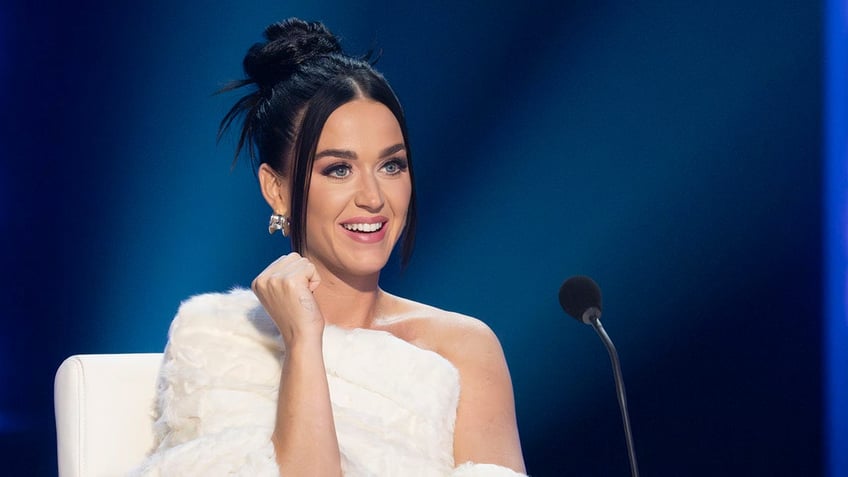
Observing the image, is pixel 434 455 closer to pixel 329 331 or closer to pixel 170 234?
pixel 329 331

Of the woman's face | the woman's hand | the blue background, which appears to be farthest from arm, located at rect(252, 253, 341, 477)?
the blue background

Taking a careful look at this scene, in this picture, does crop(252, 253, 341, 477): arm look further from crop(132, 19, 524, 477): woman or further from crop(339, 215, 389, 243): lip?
crop(339, 215, 389, 243): lip

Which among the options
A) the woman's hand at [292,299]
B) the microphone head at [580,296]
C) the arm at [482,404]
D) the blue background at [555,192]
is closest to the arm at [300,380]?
the woman's hand at [292,299]

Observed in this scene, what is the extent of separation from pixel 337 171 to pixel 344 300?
0.90 feet

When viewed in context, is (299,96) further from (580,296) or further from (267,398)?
(580,296)

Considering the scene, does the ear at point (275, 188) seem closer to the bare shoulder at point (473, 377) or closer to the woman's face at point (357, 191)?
the woman's face at point (357, 191)

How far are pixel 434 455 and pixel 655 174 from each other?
4.29ft

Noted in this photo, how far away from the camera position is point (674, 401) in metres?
2.85

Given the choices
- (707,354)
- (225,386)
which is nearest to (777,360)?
(707,354)

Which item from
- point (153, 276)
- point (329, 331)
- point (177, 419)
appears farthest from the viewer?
point (153, 276)

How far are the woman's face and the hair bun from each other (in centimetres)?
18

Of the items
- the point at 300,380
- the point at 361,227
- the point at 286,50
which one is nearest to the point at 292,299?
the point at 300,380

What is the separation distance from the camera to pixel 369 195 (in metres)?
1.92

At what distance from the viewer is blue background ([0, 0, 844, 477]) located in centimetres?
273
